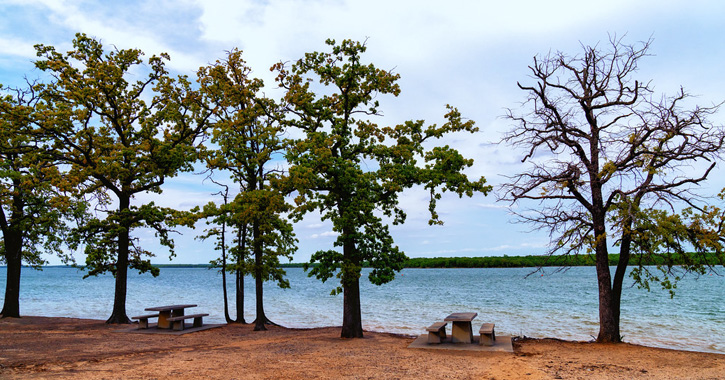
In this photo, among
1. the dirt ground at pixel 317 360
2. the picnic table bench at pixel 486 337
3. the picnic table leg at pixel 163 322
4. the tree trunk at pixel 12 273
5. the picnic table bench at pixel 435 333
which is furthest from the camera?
the tree trunk at pixel 12 273

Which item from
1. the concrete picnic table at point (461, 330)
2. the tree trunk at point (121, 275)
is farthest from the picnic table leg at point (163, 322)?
the concrete picnic table at point (461, 330)

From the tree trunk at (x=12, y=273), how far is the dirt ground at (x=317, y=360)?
6.80 metres

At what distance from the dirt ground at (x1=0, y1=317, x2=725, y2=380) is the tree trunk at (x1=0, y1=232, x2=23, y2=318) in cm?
680

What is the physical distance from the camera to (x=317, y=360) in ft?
32.3

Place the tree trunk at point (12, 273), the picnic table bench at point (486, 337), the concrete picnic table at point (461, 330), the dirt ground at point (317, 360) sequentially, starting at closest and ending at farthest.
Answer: the dirt ground at point (317, 360) < the picnic table bench at point (486, 337) < the concrete picnic table at point (461, 330) < the tree trunk at point (12, 273)

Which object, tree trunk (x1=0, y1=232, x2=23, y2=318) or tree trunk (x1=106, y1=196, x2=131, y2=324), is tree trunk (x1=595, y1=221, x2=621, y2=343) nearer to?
tree trunk (x1=106, y1=196, x2=131, y2=324)

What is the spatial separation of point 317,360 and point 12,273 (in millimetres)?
16783

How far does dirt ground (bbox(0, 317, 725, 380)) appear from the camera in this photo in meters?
8.41

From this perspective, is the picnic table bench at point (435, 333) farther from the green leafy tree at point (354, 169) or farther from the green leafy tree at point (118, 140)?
the green leafy tree at point (118, 140)

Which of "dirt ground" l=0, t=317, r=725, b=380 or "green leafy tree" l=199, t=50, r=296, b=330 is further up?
"green leafy tree" l=199, t=50, r=296, b=330

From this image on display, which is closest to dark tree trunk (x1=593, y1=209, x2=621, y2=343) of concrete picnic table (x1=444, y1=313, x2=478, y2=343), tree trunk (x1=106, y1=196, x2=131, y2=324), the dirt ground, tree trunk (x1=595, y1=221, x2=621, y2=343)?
tree trunk (x1=595, y1=221, x2=621, y2=343)

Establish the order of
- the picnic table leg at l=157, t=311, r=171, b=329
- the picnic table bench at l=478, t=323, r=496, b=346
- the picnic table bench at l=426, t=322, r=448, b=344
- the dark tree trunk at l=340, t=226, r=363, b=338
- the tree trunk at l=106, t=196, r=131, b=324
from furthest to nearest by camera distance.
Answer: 1. the tree trunk at l=106, t=196, r=131, b=324
2. the picnic table leg at l=157, t=311, r=171, b=329
3. the dark tree trunk at l=340, t=226, r=363, b=338
4. the picnic table bench at l=426, t=322, r=448, b=344
5. the picnic table bench at l=478, t=323, r=496, b=346

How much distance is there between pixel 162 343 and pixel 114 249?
24.6 feet

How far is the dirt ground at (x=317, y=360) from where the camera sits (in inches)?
331
